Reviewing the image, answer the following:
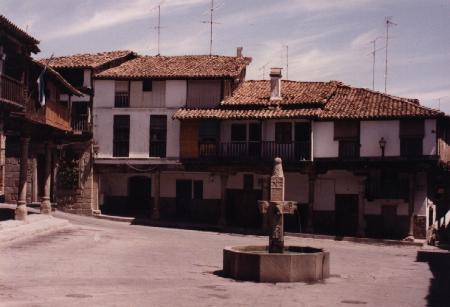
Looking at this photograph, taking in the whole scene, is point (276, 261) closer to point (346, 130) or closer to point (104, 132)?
point (346, 130)

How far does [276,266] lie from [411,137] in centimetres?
1871

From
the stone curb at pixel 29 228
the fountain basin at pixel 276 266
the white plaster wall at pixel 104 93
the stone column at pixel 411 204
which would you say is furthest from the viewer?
the white plaster wall at pixel 104 93

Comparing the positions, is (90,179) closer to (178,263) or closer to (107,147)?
(107,147)

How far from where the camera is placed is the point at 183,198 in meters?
36.7

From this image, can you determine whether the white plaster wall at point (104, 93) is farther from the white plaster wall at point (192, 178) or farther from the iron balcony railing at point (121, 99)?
the white plaster wall at point (192, 178)

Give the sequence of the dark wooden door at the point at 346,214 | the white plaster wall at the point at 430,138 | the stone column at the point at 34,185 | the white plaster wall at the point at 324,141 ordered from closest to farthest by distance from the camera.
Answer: the white plaster wall at the point at 430,138 < the white plaster wall at the point at 324,141 < the dark wooden door at the point at 346,214 < the stone column at the point at 34,185

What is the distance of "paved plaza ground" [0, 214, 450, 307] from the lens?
1245cm

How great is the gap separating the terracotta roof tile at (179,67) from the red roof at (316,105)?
1611mm

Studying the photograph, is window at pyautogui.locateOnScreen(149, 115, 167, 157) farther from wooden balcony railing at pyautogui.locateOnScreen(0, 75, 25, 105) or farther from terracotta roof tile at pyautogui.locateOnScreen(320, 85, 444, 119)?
wooden balcony railing at pyautogui.locateOnScreen(0, 75, 25, 105)

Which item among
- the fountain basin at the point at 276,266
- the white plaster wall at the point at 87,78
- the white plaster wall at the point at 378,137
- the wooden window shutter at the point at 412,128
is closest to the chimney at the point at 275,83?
the white plaster wall at the point at 378,137

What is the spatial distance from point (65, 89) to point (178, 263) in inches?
633

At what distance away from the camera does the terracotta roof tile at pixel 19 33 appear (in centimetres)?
2127

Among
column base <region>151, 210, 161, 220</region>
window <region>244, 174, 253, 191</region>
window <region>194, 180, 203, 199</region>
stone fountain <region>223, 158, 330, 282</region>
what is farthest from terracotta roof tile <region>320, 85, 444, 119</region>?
stone fountain <region>223, 158, 330, 282</region>

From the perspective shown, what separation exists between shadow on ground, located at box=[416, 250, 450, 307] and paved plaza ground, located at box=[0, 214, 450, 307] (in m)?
0.02
